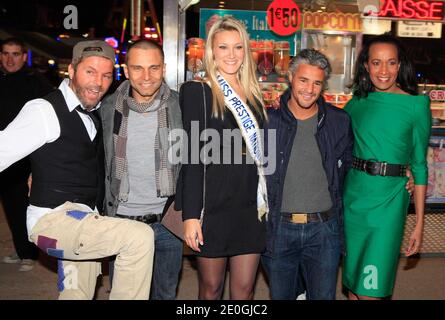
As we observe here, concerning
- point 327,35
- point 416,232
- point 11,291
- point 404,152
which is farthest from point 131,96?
point 327,35

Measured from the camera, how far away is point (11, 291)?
4.86 meters

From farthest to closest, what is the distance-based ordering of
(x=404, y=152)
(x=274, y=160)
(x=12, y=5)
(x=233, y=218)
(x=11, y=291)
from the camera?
1. (x=12, y=5)
2. (x=11, y=291)
3. (x=404, y=152)
4. (x=274, y=160)
5. (x=233, y=218)

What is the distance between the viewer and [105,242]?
264 cm

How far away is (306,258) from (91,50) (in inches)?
73.2

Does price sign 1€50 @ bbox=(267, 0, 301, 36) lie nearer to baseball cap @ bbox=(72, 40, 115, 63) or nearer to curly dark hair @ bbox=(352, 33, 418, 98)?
curly dark hair @ bbox=(352, 33, 418, 98)

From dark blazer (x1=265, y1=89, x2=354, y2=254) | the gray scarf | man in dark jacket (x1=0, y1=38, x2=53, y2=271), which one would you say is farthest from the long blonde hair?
man in dark jacket (x1=0, y1=38, x2=53, y2=271)

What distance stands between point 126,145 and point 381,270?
1908 mm

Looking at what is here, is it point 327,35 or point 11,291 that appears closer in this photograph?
point 11,291

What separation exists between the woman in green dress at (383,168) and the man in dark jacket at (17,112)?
11.1 feet

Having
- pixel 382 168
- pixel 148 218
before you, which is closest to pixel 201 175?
pixel 148 218

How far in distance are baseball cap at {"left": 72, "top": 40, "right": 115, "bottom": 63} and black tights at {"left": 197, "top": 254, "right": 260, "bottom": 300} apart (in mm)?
1303

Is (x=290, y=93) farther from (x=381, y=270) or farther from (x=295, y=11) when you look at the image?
(x=295, y=11)

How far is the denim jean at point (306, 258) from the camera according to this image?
3.29m

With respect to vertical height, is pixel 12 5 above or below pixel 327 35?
above
